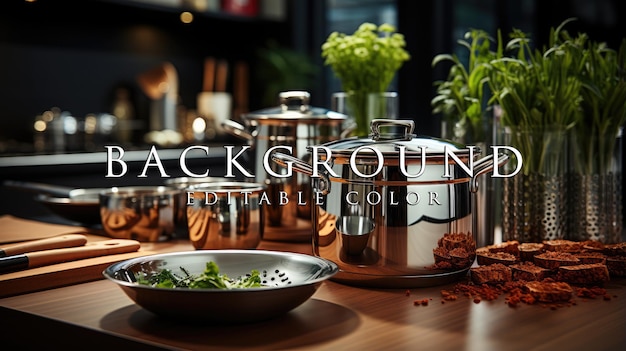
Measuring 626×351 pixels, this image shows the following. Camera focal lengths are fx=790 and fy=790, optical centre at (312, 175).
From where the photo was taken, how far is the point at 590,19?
3.08 m

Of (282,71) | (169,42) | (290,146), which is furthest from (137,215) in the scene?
(169,42)

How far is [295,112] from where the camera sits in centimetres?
155

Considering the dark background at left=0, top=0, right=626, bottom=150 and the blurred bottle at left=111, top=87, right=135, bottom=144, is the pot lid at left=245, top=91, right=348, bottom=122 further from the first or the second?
the blurred bottle at left=111, top=87, right=135, bottom=144

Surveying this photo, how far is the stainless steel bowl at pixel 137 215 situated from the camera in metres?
1.49

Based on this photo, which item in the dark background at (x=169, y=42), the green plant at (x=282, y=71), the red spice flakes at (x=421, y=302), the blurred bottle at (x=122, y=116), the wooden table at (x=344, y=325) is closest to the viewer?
the wooden table at (x=344, y=325)

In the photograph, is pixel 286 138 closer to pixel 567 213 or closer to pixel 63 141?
pixel 567 213

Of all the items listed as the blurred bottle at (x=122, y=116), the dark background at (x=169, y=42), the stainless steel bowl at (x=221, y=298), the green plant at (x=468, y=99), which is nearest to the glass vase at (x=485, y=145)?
the green plant at (x=468, y=99)

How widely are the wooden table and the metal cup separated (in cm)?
27

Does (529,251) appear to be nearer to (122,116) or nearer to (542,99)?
(542,99)

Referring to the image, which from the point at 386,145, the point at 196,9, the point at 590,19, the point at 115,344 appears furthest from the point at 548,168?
the point at 196,9

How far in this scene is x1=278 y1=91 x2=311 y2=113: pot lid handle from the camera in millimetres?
1540

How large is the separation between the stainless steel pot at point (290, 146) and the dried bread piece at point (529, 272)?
Result: 1.53 feet

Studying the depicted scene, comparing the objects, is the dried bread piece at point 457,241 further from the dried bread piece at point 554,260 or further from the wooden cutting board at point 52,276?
the wooden cutting board at point 52,276

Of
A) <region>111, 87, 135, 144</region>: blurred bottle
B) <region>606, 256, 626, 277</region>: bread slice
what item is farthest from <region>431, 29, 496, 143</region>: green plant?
<region>111, 87, 135, 144</region>: blurred bottle
